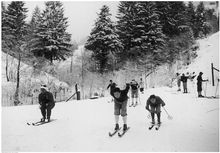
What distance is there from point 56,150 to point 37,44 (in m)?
21.2

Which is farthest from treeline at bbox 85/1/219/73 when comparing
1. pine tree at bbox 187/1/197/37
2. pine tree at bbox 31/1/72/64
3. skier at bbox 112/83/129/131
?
skier at bbox 112/83/129/131

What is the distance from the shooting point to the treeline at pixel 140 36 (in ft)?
80.3

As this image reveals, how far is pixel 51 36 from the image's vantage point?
2302cm

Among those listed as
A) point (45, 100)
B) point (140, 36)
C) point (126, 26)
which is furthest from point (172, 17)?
point (45, 100)

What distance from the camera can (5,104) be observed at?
17.7m

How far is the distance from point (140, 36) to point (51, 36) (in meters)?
12.8

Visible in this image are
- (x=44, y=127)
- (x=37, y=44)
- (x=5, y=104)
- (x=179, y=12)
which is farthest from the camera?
(x=179, y=12)

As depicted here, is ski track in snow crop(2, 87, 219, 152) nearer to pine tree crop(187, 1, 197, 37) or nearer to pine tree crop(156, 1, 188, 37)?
pine tree crop(156, 1, 188, 37)

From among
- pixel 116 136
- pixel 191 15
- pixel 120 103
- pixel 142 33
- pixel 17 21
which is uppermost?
pixel 191 15

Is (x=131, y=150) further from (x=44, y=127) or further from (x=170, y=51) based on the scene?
(x=170, y=51)

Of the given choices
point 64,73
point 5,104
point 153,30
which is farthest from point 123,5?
point 5,104

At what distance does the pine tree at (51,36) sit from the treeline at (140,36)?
359 cm

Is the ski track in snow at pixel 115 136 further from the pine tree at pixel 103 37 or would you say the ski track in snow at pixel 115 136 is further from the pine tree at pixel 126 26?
the pine tree at pixel 126 26

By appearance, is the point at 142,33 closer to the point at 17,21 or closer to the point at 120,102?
the point at 17,21
